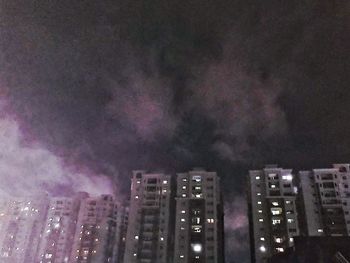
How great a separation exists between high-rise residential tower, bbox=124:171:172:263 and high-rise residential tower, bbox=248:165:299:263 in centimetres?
2866

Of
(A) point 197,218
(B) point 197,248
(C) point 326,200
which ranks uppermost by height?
(C) point 326,200

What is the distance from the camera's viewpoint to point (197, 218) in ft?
360

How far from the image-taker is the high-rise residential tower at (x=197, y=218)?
103 metres

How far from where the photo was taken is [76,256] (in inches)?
5123

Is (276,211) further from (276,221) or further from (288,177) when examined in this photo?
(288,177)

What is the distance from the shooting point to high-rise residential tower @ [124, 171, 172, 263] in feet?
354

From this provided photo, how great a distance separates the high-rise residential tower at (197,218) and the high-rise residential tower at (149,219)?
495 centimetres

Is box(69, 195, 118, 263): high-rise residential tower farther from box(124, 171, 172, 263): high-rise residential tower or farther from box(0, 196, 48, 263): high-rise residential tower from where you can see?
box(124, 171, 172, 263): high-rise residential tower

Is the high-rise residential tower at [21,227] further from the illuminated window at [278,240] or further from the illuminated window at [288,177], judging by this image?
the illuminated window at [288,177]

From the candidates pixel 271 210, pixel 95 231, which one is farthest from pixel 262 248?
pixel 95 231

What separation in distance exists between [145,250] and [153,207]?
1438cm

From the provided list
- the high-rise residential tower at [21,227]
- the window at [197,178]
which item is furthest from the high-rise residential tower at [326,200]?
the high-rise residential tower at [21,227]

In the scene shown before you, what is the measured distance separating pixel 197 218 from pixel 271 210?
2344cm

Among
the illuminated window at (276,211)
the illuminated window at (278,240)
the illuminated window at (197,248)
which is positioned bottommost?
the illuminated window at (197,248)
